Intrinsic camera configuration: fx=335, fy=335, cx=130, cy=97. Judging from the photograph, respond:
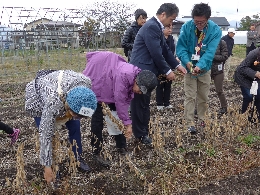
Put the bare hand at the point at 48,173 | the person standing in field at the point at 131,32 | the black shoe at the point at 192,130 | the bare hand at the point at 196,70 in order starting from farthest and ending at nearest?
the person standing in field at the point at 131,32 → the black shoe at the point at 192,130 → the bare hand at the point at 196,70 → the bare hand at the point at 48,173

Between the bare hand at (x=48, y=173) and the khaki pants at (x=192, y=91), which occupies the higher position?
the khaki pants at (x=192, y=91)

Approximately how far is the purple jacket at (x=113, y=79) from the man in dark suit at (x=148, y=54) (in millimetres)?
796

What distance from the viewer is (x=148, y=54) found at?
399cm

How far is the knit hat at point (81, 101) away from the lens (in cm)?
227

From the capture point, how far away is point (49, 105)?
236 centimetres

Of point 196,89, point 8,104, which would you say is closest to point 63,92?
point 196,89

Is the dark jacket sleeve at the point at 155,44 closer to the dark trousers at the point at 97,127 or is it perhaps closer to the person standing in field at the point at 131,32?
the dark trousers at the point at 97,127

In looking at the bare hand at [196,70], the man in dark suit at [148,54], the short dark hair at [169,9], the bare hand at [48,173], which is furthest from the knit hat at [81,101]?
the bare hand at [196,70]

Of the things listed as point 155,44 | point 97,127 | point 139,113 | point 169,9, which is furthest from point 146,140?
point 169,9

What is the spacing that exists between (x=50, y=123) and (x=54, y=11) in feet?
34.4

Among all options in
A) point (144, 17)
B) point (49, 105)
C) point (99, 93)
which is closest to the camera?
point (49, 105)

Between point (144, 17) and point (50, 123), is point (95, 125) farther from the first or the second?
point (144, 17)

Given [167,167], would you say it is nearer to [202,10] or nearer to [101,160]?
[101,160]

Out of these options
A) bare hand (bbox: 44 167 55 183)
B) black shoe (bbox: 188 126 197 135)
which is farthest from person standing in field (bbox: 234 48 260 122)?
bare hand (bbox: 44 167 55 183)
